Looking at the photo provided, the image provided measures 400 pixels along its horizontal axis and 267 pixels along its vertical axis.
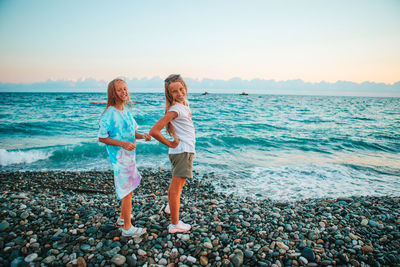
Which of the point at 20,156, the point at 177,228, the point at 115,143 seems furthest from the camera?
the point at 20,156

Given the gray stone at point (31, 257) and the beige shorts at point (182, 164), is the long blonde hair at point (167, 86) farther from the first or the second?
the gray stone at point (31, 257)

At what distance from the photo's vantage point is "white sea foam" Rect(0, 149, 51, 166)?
9125 millimetres

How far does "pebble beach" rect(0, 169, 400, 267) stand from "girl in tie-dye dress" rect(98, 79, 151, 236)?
838 mm

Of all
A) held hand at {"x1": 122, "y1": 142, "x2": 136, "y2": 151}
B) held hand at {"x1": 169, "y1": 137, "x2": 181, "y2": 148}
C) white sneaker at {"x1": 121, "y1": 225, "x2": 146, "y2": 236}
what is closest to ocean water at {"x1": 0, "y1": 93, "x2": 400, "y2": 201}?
white sneaker at {"x1": 121, "y1": 225, "x2": 146, "y2": 236}

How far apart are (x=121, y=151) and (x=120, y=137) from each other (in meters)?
0.22

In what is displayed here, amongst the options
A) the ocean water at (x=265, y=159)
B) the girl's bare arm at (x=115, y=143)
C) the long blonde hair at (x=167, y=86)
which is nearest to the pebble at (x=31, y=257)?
the girl's bare arm at (x=115, y=143)

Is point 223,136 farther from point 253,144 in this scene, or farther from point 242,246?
point 242,246

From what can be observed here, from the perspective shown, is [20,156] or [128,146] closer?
[128,146]

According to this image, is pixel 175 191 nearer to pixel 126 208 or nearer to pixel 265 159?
pixel 126 208

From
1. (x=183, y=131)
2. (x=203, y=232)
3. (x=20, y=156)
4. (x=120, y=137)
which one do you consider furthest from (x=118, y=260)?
(x=20, y=156)

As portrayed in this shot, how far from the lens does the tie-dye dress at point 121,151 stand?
3125 millimetres

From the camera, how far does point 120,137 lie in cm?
320

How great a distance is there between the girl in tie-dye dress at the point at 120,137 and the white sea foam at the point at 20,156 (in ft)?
29.0

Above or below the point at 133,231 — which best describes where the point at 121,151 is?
above
